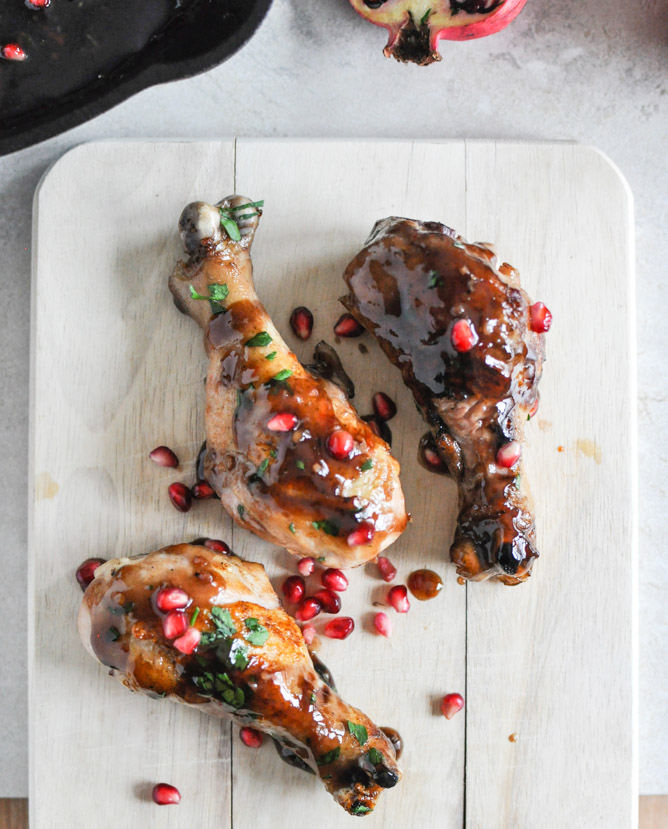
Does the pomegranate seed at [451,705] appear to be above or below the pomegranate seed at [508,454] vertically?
Result: below

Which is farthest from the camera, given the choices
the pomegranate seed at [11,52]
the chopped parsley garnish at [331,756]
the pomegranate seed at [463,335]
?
the pomegranate seed at [11,52]

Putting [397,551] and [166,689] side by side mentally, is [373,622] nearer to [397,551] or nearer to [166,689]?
[397,551]

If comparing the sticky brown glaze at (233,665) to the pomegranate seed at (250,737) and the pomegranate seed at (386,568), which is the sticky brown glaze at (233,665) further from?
the pomegranate seed at (386,568)

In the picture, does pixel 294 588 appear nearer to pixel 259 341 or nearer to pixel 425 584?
pixel 425 584

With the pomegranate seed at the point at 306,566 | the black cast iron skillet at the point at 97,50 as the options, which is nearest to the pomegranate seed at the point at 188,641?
the pomegranate seed at the point at 306,566

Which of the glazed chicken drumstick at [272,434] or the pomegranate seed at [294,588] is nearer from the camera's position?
the glazed chicken drumstick at [272,434]

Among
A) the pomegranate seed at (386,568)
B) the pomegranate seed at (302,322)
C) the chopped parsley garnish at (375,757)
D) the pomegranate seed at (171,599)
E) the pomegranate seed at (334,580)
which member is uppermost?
the pomegranate seed at (302,322)
